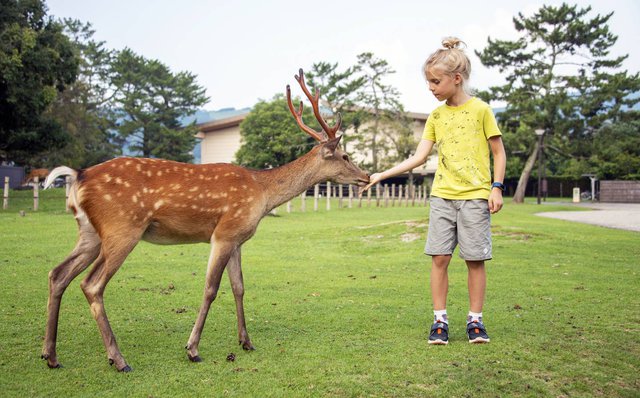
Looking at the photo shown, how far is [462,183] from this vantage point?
5184 millimetres

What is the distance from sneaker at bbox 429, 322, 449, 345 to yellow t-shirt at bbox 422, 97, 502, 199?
1.07 meters

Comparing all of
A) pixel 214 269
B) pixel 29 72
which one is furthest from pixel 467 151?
pixel 29 72

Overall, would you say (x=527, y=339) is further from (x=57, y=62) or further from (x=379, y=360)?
(x=57, y=62)

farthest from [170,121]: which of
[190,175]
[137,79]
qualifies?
[190,175]

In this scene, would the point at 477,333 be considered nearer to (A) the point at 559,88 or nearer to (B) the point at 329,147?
(B) the point at 329,147

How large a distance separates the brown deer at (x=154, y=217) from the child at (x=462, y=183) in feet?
4.81

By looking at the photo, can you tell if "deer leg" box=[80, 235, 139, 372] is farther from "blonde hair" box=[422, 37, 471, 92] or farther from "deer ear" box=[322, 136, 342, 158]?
"blonde hair" box=[422, 37, 471, 92]

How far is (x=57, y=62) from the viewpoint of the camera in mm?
25484

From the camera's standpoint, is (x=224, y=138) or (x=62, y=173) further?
(x=224, y=138)

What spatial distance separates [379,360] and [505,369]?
0.89 metres

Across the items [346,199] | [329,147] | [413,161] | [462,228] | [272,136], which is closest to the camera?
[462,228]

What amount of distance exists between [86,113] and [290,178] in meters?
51.9

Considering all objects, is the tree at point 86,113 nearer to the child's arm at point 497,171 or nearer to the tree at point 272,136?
the tree at point 272,136

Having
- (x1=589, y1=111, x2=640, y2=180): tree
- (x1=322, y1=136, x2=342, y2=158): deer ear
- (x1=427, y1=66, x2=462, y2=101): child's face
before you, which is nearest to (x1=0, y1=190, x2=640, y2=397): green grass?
(x1=322, y1=136, x2=342, y2=158): deer ear
